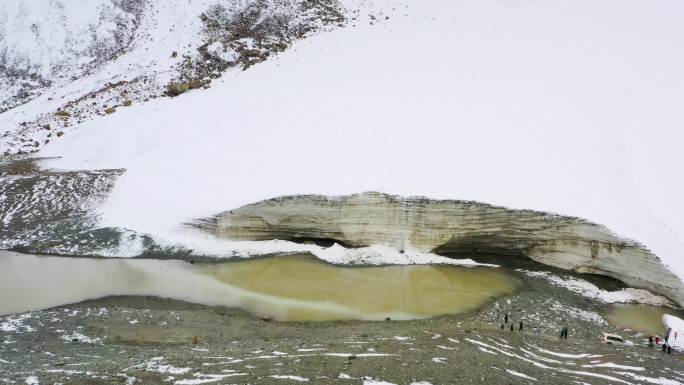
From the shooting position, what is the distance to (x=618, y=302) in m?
19.9

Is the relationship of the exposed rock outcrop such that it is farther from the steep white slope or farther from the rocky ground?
the rocky ground

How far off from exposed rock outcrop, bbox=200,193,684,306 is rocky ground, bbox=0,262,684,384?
99.7 inches

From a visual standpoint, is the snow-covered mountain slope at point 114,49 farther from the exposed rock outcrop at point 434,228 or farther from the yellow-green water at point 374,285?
the yellow-green water at point 374,285

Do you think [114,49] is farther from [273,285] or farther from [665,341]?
[665,341]

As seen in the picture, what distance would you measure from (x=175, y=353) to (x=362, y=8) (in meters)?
38.5

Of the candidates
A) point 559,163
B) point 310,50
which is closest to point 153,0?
point 310,50

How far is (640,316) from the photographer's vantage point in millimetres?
19016

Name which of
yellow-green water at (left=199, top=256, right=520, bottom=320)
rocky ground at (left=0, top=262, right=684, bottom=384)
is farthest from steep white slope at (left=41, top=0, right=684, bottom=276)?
rocky ground at (left=0, top=262, right=684, bottom=384)

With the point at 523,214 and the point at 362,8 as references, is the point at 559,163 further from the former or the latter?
the point at 362,8

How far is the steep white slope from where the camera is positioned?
23578mm

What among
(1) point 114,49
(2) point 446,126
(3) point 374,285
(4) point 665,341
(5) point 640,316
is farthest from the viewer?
(1) point 114,49

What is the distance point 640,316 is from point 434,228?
8.76 metres

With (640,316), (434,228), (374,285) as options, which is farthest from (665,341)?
(374,285)

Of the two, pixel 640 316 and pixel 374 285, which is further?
pixel 374 285
